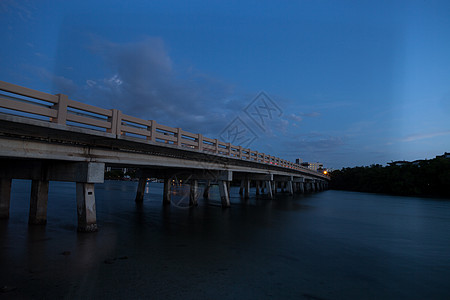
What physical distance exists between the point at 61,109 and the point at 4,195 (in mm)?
9305

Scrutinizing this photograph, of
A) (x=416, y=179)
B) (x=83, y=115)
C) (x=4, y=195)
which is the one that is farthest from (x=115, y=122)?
(x=416, y=179)

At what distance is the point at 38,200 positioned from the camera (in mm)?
13953

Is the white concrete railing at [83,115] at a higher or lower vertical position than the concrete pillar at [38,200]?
higher

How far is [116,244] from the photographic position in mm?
11320

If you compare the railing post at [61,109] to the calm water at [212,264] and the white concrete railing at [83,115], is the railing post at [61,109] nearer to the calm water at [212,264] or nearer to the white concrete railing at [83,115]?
the white concrete railing at [83,115]

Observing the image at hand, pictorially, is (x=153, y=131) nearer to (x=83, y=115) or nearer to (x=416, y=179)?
(x=83, y=115)

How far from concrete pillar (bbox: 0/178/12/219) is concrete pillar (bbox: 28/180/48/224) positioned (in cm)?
205

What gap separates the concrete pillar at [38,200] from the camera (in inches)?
532

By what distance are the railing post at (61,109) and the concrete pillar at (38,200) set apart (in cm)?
501

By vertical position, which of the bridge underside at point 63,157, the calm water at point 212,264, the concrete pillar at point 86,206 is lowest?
the calm water at point 212,264

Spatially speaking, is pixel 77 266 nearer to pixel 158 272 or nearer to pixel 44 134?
pixel 158 272

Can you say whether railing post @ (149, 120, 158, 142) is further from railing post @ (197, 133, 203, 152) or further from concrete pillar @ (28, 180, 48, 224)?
concrete pillar @ (28, 180, 48, 224)

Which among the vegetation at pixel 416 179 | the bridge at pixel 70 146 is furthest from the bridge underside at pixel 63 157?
the vegetation at pixel 416 179

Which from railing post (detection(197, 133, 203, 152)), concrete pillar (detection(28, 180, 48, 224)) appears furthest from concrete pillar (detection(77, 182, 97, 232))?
railing post (detection(197, 133, 203, 152))
